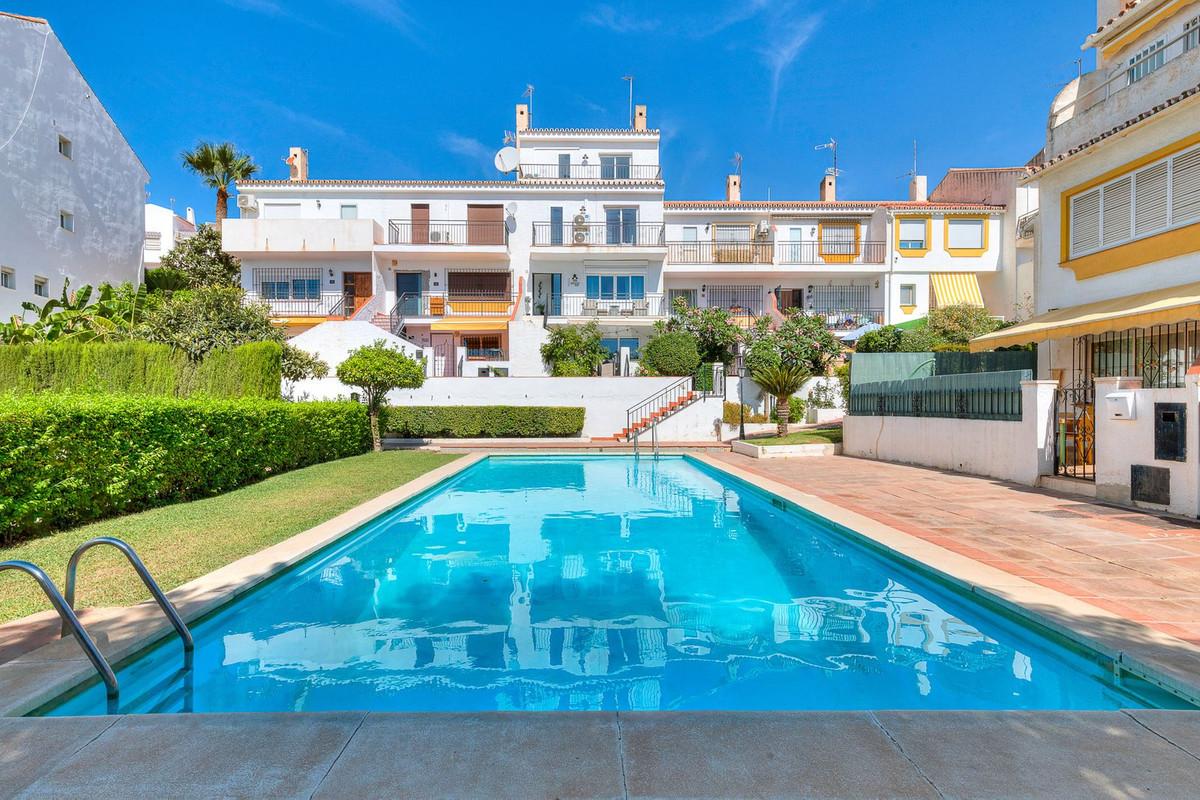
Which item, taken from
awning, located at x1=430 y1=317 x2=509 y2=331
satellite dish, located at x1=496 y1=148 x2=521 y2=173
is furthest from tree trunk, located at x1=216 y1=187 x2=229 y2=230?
satellite dish, located at x1=496 y1=148 x2=521 y2=173

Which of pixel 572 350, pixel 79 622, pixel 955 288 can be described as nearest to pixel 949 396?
pixel 79 622

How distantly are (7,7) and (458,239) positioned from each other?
17.8 meters

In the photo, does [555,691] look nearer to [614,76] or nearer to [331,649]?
[331,649]

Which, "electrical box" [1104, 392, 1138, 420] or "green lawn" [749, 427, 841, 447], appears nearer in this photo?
"electrical box" [1104, 392, 1138, 420]

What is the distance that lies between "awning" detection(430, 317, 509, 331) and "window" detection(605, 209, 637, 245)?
23.2 feet

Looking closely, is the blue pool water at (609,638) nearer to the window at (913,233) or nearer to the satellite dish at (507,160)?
the satellite dish at (507,160)

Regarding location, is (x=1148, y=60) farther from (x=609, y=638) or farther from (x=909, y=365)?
(x=609, y=638)

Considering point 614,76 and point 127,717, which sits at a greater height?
point 614,76

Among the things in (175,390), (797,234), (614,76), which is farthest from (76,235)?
(797,234)

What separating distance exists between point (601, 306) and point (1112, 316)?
887 inches

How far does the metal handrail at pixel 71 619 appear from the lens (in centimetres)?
331

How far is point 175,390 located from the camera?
617 inches

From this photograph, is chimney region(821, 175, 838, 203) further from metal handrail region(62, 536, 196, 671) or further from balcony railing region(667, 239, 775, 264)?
metal handrail region(62, 536, 196, 671)

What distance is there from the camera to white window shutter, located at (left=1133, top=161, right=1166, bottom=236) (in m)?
11.8
